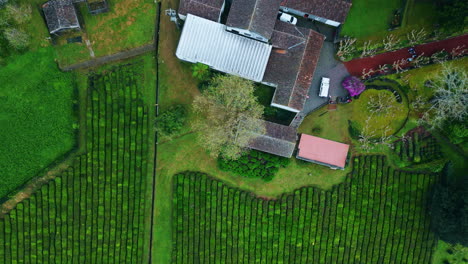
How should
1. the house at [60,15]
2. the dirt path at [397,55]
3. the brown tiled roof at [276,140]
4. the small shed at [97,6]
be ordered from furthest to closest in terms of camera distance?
1. the dirt path at [397,55]
2. the small shed at [97,6]
3. the brown tiled roof at [276,140]
4. the house at [60,15]

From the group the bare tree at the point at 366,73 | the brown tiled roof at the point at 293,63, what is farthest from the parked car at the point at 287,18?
the bare tree at the point at 366,73

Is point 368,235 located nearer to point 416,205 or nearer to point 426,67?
point 416,205

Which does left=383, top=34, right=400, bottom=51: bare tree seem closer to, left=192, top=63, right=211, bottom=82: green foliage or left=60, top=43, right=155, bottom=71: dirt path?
left=192, top=63, right=211, bottom=82: green foliage

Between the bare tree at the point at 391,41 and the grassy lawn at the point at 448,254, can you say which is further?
the grassy lawn at the point at 448,254

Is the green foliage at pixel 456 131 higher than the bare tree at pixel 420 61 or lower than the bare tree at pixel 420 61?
lower

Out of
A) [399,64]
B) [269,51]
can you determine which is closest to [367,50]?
[399,64]

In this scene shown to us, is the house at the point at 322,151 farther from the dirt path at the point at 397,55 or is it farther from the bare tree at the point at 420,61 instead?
the bare tree at the point at 420,61
